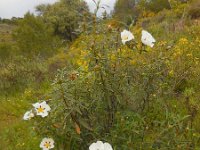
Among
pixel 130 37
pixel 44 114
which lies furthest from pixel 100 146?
pixel 130 37

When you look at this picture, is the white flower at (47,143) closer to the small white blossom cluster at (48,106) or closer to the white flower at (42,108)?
the small white blossom cluster at (48,106)

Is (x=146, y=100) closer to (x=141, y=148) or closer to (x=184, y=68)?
(x=141, y=148)

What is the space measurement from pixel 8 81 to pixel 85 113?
422 cm

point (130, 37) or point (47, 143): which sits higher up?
point (130, 37)

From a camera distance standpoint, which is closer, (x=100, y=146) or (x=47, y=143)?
(x=100, y=146)

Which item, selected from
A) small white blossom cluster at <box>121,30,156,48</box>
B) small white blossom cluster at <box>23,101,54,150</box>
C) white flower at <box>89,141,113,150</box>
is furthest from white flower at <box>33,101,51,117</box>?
small white blossom cluster at <box>121,30,156,48</box>

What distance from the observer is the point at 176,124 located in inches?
101

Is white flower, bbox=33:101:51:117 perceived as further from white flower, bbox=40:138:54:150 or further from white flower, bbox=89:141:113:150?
white flower, bbox=89:141:113:150

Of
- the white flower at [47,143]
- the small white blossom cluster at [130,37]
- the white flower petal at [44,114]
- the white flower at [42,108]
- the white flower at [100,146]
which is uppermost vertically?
the small white blossom cluster at [130,37]

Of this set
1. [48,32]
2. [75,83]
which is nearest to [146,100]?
[75,83]

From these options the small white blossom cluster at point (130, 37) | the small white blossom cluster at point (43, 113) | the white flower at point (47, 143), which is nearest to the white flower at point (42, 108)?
the small white blossom cluster at point (43, 113)

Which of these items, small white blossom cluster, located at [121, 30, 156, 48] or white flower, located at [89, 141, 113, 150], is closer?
white flower, located at [89, 141, 113, 150]

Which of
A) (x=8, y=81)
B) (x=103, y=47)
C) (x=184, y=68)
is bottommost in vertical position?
(x=8, y=81)

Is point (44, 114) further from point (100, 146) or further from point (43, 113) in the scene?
point (100, 146)
